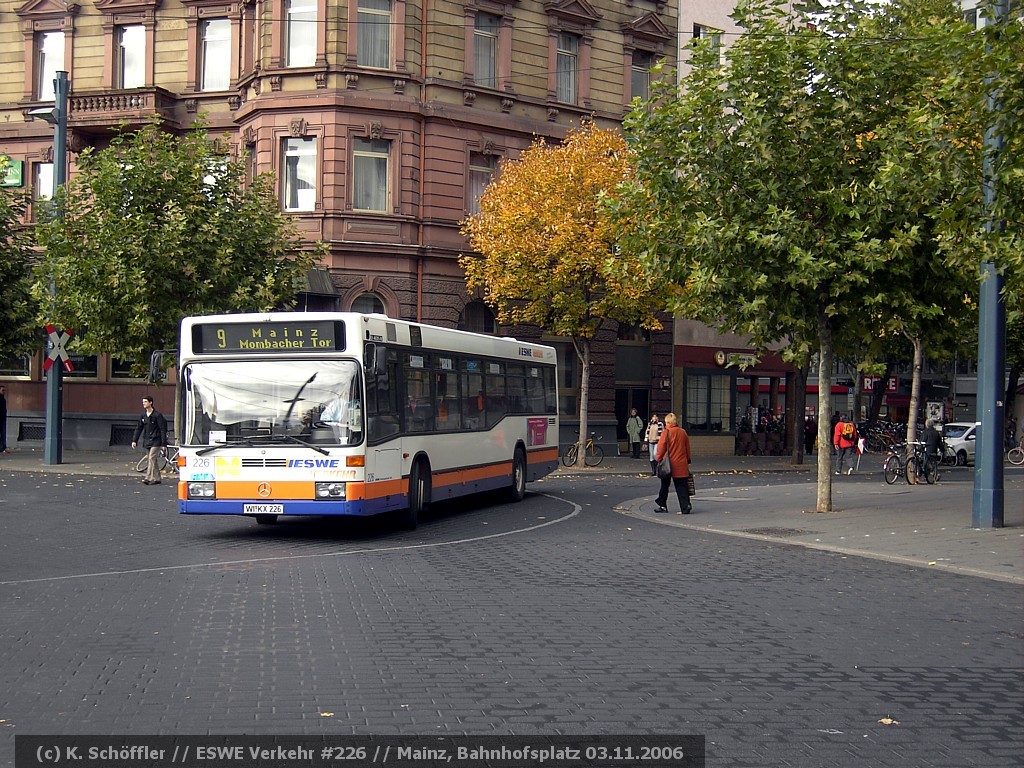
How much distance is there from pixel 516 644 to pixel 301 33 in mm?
28527

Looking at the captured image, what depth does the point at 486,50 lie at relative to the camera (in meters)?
36.1

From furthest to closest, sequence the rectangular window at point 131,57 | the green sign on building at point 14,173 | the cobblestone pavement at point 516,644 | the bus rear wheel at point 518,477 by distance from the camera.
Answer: the rectangular window at point 131,57
the green sign on building at point 14,173
the bus rear wheel at point 518,477
the cobblestone pavement at point 516,644

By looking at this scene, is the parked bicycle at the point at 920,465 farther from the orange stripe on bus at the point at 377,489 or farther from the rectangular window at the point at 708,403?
the orange stripe on bus at the point at 377,489

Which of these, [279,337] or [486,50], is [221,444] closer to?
[279,337]

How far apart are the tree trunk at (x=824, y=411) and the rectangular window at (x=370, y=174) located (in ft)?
56.8

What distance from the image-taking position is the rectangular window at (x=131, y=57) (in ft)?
120

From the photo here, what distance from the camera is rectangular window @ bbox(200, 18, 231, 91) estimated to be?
118 ft

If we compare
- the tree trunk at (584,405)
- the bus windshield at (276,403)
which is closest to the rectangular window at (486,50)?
the tree trunk at (584,405)

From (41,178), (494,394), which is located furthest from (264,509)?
(41,178)

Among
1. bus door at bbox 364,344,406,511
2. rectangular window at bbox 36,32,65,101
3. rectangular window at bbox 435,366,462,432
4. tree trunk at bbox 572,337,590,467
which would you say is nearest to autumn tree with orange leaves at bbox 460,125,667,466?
tree trunk at bbox 572,337,590,467

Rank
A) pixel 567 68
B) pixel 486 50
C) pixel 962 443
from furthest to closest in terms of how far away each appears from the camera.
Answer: pixel 962 443 < pixel 567 68 < pixel 486 50

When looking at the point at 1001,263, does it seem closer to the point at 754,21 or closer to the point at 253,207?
the point at 754,21

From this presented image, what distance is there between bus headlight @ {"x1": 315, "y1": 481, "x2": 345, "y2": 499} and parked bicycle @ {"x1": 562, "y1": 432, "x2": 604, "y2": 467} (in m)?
19.9

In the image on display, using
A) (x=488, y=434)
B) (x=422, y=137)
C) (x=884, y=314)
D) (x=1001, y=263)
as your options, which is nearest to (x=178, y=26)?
(x=422, y=137)
